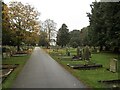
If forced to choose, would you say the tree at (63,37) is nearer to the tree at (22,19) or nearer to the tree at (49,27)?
the tree at (49,27)

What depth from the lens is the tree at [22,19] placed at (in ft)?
168

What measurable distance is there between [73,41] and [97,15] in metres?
54.3

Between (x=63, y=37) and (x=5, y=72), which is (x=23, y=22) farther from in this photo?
(x=63, y=37)

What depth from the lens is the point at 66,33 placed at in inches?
3612

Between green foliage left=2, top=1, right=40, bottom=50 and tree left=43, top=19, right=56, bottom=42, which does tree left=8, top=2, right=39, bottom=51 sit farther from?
tree left=43, top=19, right=56, bottom=42

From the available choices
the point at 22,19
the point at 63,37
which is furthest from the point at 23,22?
the point at 63,37

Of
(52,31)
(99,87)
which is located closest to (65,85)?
(99,87)

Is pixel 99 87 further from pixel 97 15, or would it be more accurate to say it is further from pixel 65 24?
pixel 65 24

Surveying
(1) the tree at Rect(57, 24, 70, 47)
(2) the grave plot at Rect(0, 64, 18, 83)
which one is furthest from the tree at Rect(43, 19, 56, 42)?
(2) the grave plot at Rect(0, 64, 18, 83)

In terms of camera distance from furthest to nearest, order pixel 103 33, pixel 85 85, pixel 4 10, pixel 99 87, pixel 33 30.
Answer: pixel 33 30
pixel 103 33
pixel 4 10
pixel 85 85
pixel 99 87

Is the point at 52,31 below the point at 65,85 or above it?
above

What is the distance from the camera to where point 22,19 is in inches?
2072

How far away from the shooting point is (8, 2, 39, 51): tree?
2020 inches

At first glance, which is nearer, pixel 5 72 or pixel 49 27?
pixel 5 72
